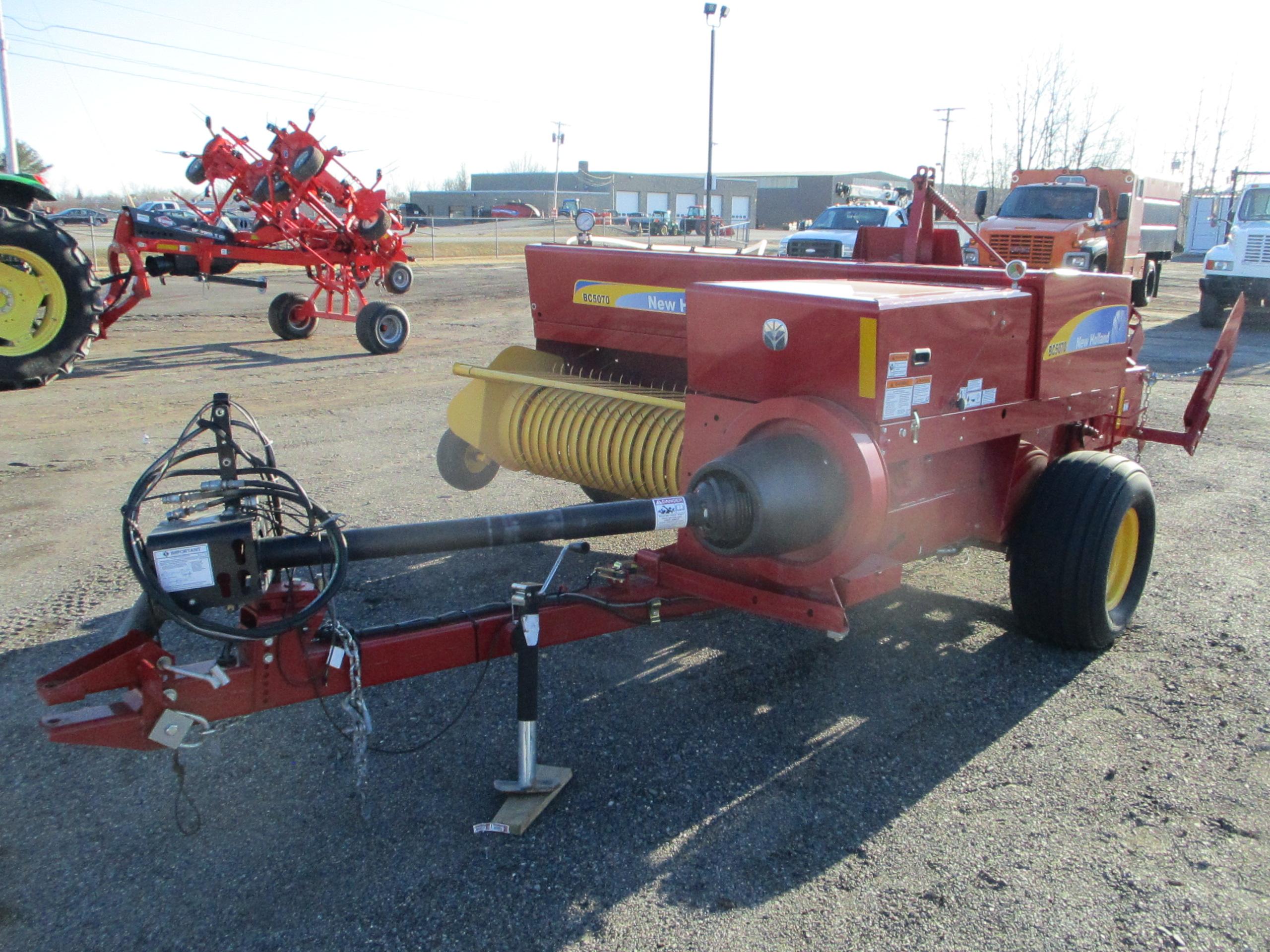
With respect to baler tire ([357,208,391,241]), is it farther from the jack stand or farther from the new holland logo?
the jack stand

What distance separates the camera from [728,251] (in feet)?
17.7

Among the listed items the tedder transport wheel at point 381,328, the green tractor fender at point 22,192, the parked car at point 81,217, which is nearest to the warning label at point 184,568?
the green tractor fender at point 22,192

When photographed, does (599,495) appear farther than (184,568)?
Yes

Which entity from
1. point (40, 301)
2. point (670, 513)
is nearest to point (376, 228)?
point (40, 301)

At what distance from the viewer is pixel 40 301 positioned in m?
7.63

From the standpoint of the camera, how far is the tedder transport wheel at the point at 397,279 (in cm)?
1203

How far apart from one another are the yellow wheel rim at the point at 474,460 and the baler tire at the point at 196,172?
7773 millimetres

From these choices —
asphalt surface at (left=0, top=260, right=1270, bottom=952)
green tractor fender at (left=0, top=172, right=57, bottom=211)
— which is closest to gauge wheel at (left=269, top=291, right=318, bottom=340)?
green tractor fender at (left=0, top=172, right=57, bottom=211)

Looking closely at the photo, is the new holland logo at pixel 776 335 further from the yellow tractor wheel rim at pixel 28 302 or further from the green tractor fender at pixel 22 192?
Answer: the green tractor fender at pixel 22 192

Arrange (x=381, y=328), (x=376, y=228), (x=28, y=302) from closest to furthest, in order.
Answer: (x=28, y=302) → (x=376, y=228) → (x=381, y=328)

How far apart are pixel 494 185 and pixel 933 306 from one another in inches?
3412

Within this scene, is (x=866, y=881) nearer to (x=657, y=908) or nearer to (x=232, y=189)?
(x=657, y=908)

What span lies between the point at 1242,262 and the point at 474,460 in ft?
50.4

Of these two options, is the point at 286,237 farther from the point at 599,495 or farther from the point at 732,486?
the point at 732,486
